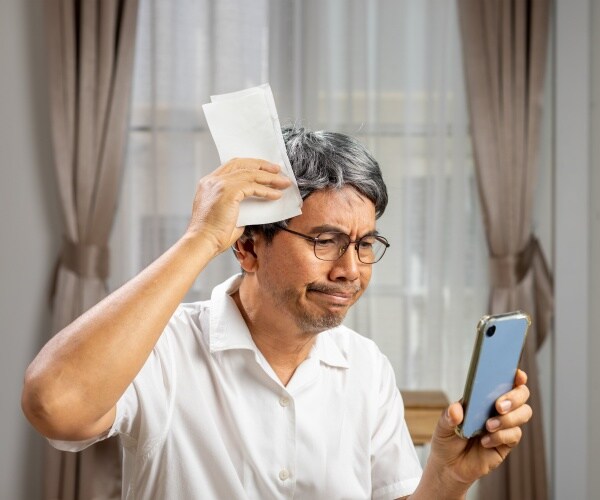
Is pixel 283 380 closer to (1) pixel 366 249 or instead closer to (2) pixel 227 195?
(1) pixel 366 249

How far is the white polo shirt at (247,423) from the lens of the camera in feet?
5.33

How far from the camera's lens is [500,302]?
349 centimetres

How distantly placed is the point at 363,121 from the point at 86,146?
3.96ft

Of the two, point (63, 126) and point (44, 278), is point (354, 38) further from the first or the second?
point (44, 278)

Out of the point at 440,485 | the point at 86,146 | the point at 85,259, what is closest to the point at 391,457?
the point at 440,485

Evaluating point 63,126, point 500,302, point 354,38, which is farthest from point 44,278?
point 500,302

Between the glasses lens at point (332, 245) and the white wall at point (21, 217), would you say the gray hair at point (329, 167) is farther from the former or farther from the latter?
the white wall at point (21, 217)

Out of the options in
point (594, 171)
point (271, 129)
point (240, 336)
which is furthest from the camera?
point (594, 171)

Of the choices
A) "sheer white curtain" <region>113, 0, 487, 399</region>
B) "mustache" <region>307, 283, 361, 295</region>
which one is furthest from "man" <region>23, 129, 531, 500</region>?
"sheer white curtain" <region>113, 0, 487, 399</region>

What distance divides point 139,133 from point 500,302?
1.75 meters

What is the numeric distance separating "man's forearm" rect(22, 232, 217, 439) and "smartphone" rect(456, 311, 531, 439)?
512 millimetres

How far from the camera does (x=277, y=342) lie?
68.8 inches

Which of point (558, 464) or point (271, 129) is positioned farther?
point (558, 464)

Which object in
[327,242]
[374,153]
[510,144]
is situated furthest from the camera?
[374,153]
